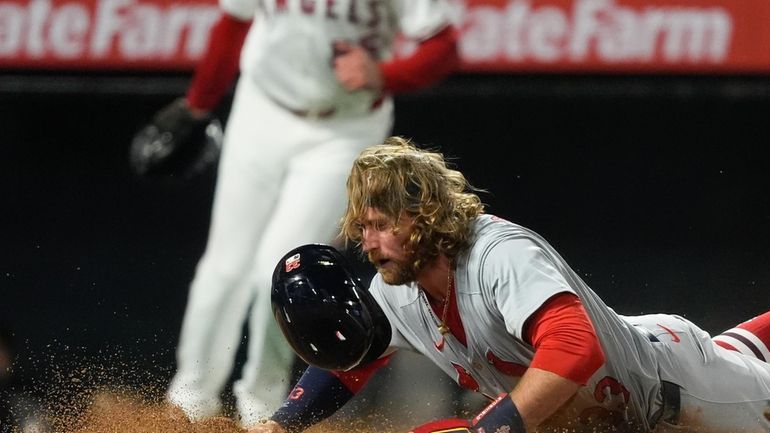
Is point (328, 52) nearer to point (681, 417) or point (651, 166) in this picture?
point (651, 166)

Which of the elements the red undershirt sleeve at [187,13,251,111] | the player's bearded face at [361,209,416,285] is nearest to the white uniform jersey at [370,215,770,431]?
the player's bearded face at [361,209,416,285]

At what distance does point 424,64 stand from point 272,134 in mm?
660

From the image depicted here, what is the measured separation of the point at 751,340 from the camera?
289cm

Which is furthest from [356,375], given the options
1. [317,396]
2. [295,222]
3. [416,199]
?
[295,222]

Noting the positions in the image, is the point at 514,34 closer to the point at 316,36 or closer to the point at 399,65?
the point at 399,65

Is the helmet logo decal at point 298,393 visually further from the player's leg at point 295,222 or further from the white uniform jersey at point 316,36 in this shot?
the white uniform jersey at point 316,36

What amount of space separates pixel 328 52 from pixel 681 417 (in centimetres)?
224

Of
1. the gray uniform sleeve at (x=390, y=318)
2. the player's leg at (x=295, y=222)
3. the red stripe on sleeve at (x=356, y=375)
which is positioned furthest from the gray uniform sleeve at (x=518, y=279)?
the player's leg at (x=295, y=222)

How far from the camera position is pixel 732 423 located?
8.68 feet

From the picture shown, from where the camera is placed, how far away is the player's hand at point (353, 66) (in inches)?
170

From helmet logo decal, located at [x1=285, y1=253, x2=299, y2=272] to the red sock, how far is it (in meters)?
1.17

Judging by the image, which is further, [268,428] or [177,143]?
[177,143]

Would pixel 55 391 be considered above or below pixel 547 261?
below

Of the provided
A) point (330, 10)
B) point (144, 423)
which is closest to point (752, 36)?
point (330, 10)
